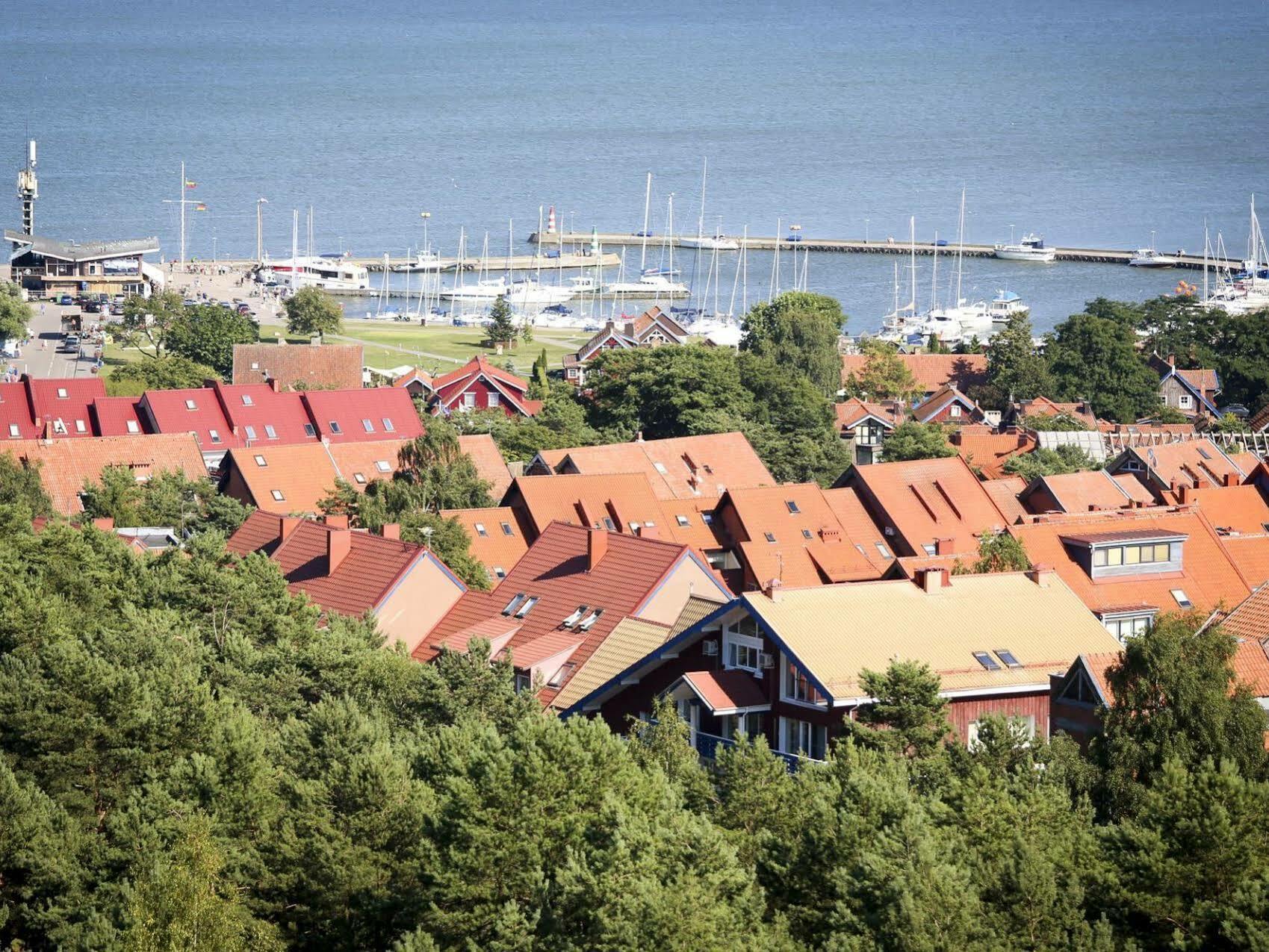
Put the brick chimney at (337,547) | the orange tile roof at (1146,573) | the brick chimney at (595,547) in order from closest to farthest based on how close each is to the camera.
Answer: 1. the brick chimney at (595,547)
2. the orange tile roof at (1146,573)
3. the brick chimney at (337,547)

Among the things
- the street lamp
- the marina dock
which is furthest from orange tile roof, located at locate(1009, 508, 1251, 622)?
the marina dock

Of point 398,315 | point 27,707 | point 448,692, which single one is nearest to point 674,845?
point 448,692

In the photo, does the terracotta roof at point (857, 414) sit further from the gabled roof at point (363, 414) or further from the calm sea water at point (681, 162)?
the calm sea water at point (681, 162)

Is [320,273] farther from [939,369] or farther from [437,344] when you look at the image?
[939,369]

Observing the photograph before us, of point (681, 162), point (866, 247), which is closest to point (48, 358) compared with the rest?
point (866, 247)

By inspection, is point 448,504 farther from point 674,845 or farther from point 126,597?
point 674,845

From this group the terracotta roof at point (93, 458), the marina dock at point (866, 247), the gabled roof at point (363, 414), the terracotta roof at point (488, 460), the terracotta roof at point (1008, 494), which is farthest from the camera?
the marina dock at point (866, 247)

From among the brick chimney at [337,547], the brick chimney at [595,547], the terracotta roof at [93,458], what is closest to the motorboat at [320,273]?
the terracotta roof at [93,458]

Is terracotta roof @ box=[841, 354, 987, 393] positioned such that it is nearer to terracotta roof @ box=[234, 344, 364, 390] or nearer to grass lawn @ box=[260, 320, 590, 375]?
grass lawn @ box=[260, 320, 590, 375]
